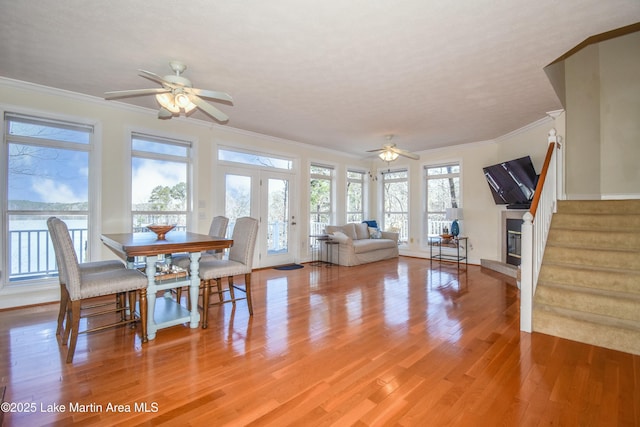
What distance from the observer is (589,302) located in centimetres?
264

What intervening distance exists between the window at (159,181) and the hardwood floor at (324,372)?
5.46 feet

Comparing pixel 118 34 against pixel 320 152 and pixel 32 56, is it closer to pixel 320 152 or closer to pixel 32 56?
pixel 32 56

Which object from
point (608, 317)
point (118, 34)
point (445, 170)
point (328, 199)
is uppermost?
point (118, 34)

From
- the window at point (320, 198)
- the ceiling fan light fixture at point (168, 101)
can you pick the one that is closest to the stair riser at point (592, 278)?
the ceiling fan light fixture at point (168, 101)

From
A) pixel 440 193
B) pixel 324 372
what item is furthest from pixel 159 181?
pixel 440 193

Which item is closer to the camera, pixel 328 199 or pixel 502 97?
pixel 502 97

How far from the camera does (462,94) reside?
368 centimetres

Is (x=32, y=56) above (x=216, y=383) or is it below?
above

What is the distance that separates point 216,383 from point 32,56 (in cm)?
348

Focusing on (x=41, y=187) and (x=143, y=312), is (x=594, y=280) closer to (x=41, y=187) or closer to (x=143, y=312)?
(x=143, y=312)

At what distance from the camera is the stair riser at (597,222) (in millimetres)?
3257

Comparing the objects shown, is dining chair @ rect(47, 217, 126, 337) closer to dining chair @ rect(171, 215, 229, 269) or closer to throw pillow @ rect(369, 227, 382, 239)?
dining chair @ rect(171, 215, 229, 269)

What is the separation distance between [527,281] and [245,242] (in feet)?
9.30

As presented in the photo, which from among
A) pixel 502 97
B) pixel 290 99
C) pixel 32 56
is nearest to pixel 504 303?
pixel 502 97
